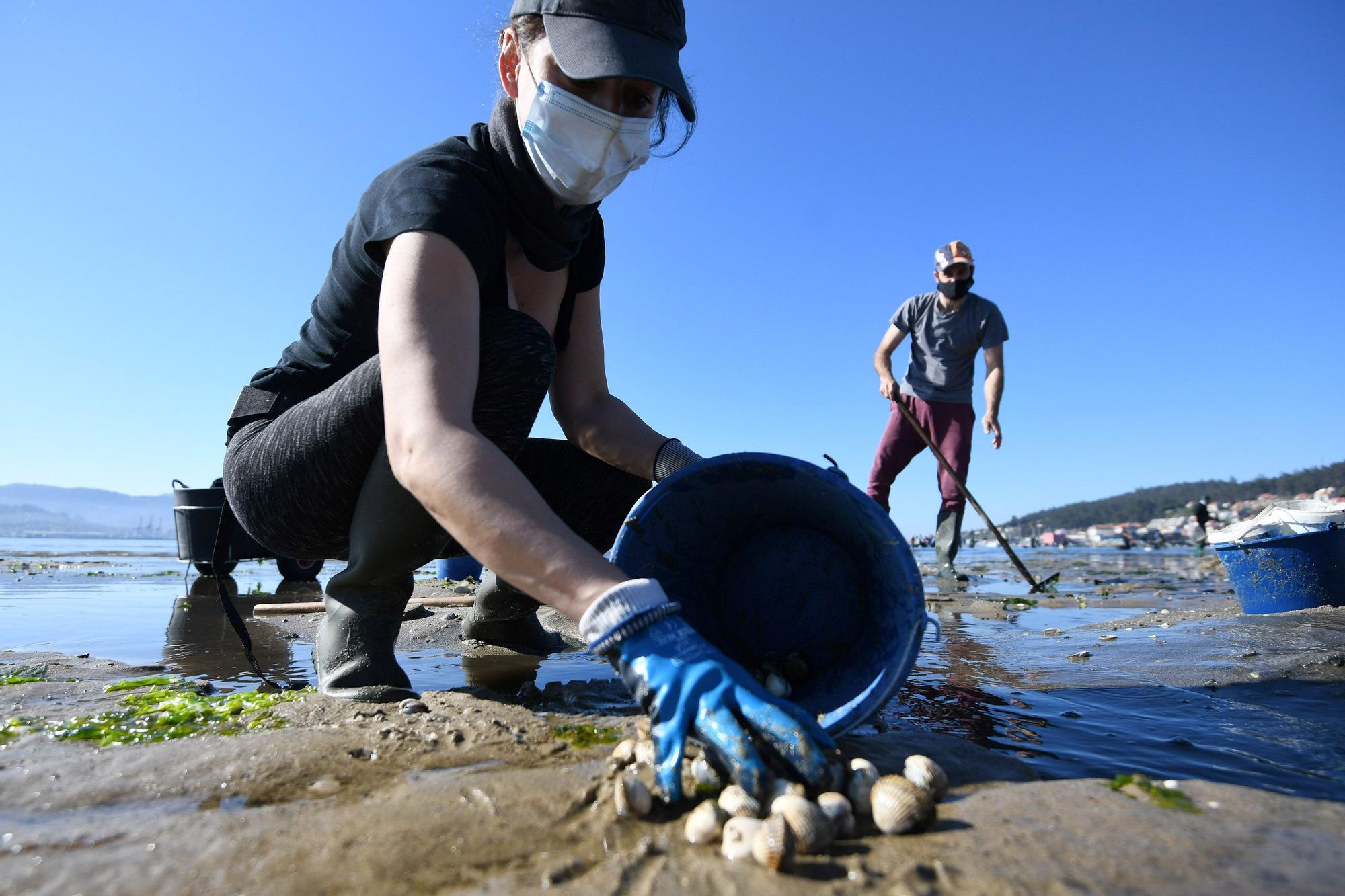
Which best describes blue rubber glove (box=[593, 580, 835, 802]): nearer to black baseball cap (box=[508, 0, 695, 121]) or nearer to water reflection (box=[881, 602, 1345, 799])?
water reflection (box=[881, 602, 1345, 799])

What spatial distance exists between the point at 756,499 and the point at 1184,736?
3.96ft

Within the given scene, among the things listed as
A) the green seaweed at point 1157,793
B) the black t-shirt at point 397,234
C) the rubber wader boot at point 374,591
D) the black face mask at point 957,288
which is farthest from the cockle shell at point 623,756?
the black face mask at point 957,288

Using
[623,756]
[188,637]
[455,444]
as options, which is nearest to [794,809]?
[623,756]

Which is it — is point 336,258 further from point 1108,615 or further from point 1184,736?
point 1108,615

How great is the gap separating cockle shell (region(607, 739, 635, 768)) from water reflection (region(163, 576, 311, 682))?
160 centimetres

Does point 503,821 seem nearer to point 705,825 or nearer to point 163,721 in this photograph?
point 705,825

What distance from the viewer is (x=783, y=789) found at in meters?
1.22

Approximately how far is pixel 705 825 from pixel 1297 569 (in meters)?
4.22

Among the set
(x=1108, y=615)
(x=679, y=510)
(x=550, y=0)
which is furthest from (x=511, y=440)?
(x=1108, y=615)

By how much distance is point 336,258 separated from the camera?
2227 mm

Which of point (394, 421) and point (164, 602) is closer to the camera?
point (394, 421)

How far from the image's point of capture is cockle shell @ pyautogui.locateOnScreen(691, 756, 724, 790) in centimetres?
131

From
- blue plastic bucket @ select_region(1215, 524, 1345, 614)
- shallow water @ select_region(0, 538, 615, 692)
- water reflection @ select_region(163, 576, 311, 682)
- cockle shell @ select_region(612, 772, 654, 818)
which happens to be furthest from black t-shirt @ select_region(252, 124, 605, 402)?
blue plastic bucket @ select_region(1215, 524, 1345, 614)

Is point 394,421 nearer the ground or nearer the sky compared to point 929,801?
nearer the sky
